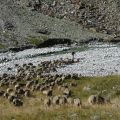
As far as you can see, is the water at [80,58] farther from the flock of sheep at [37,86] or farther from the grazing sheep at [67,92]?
the grazing sheep at [67,92]

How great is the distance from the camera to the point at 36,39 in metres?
97.0

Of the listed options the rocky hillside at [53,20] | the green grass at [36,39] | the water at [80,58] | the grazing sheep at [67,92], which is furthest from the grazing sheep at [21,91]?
the green grass at [36,39]

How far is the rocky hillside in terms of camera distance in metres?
98.2

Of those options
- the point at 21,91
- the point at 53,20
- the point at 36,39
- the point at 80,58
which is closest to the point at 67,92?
the point at 21,91

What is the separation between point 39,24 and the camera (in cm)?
10594

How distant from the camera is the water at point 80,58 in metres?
55.9

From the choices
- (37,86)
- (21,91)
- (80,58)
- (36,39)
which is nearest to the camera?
(21,91)

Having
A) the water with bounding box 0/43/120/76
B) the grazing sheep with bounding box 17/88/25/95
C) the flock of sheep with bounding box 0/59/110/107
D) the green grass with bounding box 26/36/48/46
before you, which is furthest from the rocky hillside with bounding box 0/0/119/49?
the grazing sheep with bounding box 17/88/25/95

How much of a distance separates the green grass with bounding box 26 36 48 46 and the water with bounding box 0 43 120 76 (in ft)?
20.6

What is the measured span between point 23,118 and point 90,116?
3.28m

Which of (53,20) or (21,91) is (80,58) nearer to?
(21,91)

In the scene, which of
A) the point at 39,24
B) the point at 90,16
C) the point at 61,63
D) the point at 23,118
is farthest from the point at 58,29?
the point at 23,118

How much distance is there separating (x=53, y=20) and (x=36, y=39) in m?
14.1

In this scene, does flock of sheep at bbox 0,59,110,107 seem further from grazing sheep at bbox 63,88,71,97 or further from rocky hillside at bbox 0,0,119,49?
rocky hillside at bbox 0,0,119,49
